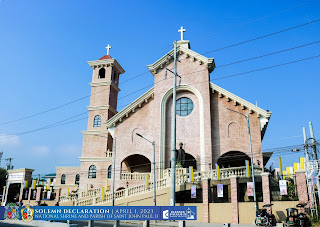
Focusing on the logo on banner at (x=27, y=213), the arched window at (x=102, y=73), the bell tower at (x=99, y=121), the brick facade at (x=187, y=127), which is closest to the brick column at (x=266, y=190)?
the brick facade at (x=187, y=127)

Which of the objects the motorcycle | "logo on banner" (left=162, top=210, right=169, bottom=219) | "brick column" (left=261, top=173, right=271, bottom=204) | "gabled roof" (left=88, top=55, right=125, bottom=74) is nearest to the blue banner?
"logo on banner" (left=162, top=210, right=169, bottom=219)

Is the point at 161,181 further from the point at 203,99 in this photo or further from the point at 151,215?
the point at 151,215

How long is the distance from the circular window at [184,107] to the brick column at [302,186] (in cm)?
1506

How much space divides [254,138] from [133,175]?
13589mm

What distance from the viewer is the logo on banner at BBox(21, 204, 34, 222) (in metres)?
→ 13.6

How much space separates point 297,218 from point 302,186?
2.55 meters

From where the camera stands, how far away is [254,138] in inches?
1209

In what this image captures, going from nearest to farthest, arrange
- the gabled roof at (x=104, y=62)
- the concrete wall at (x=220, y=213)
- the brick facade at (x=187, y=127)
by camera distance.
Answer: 1. the concrete wall at (x=220, y=213)
2. the brick facade at (x=187, y=127)
3. the gabled roof at (x=104, y=62)

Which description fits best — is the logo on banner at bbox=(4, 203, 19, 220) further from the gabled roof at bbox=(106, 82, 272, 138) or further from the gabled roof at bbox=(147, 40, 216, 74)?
the gabled roof at bbox=(147, 40, 216, 74)

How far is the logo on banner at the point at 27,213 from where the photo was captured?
13.6 m

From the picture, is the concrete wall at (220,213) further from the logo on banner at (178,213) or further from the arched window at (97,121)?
the arched window at (97,121)

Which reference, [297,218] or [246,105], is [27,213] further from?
[246,105]

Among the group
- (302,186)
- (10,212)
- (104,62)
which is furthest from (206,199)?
(104,62)

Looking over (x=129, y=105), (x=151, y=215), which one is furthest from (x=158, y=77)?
(x=151, y=215)
